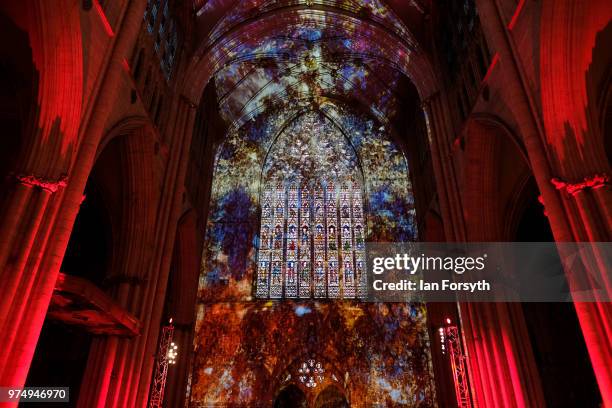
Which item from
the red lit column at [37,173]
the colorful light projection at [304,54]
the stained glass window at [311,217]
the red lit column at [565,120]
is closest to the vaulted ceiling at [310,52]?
the colorful light projection at [304,54]

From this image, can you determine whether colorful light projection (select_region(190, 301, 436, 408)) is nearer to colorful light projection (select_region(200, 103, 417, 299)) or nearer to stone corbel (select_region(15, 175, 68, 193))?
colorful light projection (select_region(200, 103, 417, 299))

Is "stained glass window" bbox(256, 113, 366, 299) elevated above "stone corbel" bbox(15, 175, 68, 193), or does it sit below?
above

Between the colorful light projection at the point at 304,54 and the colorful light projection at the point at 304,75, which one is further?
the colorful light projection at the point at 304,75

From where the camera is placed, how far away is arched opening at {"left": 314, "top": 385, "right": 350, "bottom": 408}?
16.0m

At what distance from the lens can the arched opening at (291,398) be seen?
1608 centimetres

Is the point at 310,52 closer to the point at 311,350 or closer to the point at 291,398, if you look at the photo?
the point at 311,350

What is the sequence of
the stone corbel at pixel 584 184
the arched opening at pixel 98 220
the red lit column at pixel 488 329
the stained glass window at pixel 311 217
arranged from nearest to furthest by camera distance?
the stone corbel at pixel 584 184
the red lit column at pixel 488 329
the arched opening at pixel 98 220
the stained glass window at pixel 311 217

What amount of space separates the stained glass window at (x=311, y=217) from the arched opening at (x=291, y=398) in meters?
3.54

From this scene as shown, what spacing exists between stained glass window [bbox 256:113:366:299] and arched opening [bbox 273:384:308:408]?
11.6 ft

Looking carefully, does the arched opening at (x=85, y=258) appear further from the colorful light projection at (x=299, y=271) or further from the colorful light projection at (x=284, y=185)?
the colorful light projection at (x=284, y=185)

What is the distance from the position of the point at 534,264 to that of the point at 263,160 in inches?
484

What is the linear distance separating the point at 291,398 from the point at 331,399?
59.4 inches

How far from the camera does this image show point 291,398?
16.3 meters

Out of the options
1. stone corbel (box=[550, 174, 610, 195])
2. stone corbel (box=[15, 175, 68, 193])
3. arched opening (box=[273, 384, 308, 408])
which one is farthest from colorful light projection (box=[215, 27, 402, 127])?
arched opening (box=[273, 384, 308, 408])
